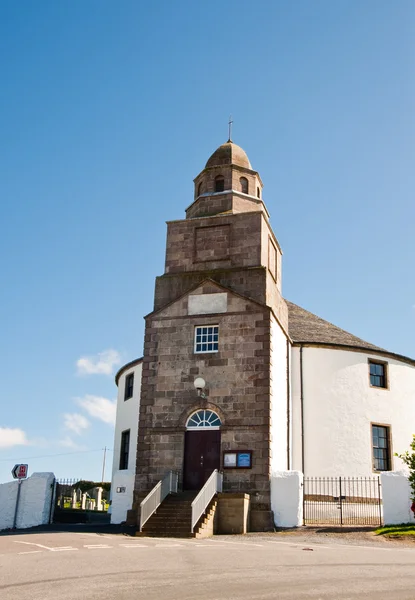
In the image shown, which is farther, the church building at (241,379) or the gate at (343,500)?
the gate at (343,500)

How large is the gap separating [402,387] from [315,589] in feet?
77.1

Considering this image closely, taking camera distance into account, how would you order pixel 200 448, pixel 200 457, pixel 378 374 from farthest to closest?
pixel 378 374 → pixel 200 448 → pixel 200 457

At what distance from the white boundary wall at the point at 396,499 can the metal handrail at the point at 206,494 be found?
5617 millimetres

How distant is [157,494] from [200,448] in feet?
9.40

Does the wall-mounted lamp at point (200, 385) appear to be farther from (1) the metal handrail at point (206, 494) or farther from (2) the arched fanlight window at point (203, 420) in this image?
(1) the metal handrail at point (206, 494)

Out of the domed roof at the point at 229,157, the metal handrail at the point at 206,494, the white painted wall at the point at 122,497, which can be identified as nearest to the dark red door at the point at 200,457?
the metal handrail at the point at 206,494

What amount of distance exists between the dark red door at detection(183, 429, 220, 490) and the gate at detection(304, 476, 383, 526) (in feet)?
13.8

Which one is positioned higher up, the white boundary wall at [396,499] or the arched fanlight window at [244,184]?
the arched fanlight window at [244,184]

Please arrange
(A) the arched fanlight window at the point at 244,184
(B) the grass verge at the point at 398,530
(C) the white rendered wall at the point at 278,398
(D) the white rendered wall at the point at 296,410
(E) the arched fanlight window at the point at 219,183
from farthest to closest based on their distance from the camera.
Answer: (A) the arched fanlight window at the point at 244,184, (E) the arched fanlight window at the point at 219,183, (D) the white rendered wall at the point at 296,410, (C) the white rendered wall at the point at 278,398, (B) the grass verge at the point at 398,530

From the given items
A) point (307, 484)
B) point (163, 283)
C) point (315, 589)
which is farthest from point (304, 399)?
point (315, 589)

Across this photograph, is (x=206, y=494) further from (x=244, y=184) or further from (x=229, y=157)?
(x=229, y=157)

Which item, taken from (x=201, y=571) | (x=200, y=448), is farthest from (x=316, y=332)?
(x=201, y=571)

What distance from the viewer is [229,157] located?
30328 millimetres

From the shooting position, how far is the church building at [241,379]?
23984 mm
